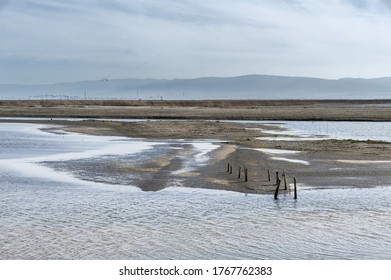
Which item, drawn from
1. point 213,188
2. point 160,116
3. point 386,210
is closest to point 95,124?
point 160,116

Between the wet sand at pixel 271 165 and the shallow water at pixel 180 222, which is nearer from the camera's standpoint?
the shallow water at pixel 180 222

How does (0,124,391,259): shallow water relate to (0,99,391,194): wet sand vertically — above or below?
below

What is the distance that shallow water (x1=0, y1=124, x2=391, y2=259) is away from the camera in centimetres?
1953

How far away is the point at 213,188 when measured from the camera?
3011 centimetres

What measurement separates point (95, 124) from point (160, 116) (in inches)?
827

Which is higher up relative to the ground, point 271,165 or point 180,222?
point 271,165

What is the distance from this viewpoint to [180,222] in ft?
75.8

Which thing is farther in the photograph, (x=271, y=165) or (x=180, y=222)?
(x=271, y=165)

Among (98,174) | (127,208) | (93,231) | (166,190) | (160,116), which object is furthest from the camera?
(160,116)

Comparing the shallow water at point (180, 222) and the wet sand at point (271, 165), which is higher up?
the wet sand at point (271, 165)

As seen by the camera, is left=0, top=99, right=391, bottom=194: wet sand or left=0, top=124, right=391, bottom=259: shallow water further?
left=0, top=99, right=391, bottom=194: wet sand

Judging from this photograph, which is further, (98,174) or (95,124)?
(95,124)

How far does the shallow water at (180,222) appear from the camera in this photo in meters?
19.5

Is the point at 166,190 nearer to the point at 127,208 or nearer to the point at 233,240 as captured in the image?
the point at 127,208
